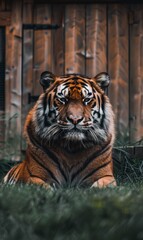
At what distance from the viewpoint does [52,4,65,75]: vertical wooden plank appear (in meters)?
9.81

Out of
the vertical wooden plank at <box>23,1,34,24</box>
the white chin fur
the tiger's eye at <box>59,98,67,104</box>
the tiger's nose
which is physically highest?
the vertical wooden plank at <box>23,1,34,24</box>

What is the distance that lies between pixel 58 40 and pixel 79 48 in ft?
0.96

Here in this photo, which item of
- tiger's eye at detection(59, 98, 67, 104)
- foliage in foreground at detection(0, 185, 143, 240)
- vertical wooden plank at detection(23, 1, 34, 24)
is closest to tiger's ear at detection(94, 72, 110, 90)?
tiger's eye at detection(59, 98, 67, 104)

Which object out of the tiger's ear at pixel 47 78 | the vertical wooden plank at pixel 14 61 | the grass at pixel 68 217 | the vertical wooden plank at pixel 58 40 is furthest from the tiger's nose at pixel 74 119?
the vertical wooden plank at pixel 58 40

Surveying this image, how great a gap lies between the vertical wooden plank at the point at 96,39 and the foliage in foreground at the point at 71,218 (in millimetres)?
5814

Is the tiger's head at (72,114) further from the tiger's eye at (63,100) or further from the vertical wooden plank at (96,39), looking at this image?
the vertical wooden plank at (96,39)

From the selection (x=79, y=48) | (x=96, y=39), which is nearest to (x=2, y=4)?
(x=79, y=48)

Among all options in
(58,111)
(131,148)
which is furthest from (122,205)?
(131,148)

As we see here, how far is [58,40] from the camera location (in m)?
9.88

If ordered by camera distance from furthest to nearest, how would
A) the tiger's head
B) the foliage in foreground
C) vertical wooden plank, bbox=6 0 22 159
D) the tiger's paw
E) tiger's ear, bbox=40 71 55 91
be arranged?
vertical wooden plank, bbox=6 0 22 159 → tiger's ear, bbox=40 71 55 91 → the tiger's paw → the tiger's head → the foliage in foreground

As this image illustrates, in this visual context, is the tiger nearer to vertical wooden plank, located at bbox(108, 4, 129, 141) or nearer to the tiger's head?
the tiger's head

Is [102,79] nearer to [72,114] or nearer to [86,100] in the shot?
[86,100]

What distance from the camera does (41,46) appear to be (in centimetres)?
980

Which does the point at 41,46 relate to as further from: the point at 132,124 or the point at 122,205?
the point at 122,205
